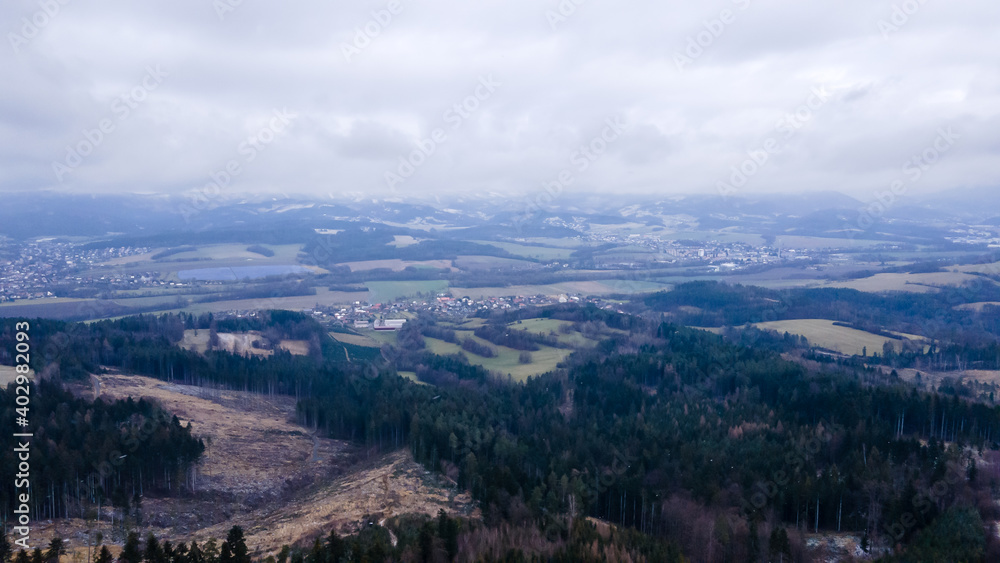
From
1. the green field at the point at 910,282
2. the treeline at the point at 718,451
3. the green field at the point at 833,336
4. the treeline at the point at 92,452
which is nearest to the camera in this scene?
the treeline at the point at 718,451

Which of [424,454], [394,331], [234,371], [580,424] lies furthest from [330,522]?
[394,331]

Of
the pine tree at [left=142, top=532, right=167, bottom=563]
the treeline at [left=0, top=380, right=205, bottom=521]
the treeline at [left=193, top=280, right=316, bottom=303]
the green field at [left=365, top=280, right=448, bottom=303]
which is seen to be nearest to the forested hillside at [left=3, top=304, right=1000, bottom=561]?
the treeline at [left=0, top=380, right=205, bottom=521]

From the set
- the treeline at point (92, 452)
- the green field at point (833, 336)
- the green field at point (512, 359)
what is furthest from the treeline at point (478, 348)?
the green field at point (833, 336)

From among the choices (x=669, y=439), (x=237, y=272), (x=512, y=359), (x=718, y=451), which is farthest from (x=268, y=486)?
(x=237, y=272)

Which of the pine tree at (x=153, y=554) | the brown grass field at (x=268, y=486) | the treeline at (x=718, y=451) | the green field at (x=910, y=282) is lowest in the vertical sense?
the brown grass field at (x=268, y=486)

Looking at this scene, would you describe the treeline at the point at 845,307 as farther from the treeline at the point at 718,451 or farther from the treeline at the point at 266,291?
the treeline at the point at 266,291

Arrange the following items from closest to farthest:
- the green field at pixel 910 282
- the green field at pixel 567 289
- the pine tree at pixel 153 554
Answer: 1. the pine tree at pixel 153 554
2. the green field at pixel 910 282
3. the green field at pixel 567 289
